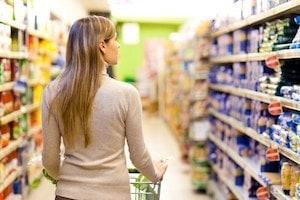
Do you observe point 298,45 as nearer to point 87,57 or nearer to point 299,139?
point 299,139

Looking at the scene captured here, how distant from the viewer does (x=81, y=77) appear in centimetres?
211

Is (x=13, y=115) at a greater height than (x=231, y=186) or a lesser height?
greater

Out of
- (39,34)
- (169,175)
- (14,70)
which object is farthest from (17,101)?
(169,175)

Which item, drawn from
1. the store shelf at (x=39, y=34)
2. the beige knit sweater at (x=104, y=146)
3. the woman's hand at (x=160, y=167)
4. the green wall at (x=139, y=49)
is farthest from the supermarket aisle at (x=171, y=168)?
the green wall at (x=139, y=49)

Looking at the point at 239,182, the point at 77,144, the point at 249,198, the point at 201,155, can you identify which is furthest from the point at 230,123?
the point at 77,144

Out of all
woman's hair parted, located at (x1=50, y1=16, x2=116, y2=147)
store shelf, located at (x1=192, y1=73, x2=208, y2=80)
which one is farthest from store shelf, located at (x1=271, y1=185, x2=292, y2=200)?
store shelf, located at (x1=192, y1=73, x2=208, y2=80)

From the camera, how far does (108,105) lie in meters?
2.11

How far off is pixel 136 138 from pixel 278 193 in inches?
52.2

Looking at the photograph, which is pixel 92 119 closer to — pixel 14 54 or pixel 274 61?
pixel 274 61

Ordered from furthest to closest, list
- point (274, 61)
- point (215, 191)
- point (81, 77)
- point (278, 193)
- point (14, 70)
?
1. point (215, 191)
2. point (14, 70)
3. point (274, 61)
4. point (278, 193)
5. point (81, 77)

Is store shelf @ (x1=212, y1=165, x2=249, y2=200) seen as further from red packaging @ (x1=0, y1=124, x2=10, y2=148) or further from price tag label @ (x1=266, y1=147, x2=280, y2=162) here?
red packaging @ (x1=0, y1=124, x2=10, y2=148)

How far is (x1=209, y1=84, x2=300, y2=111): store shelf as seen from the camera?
9.40ft

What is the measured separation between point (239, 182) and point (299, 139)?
6.19 feet

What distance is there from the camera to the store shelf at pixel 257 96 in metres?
2.86
